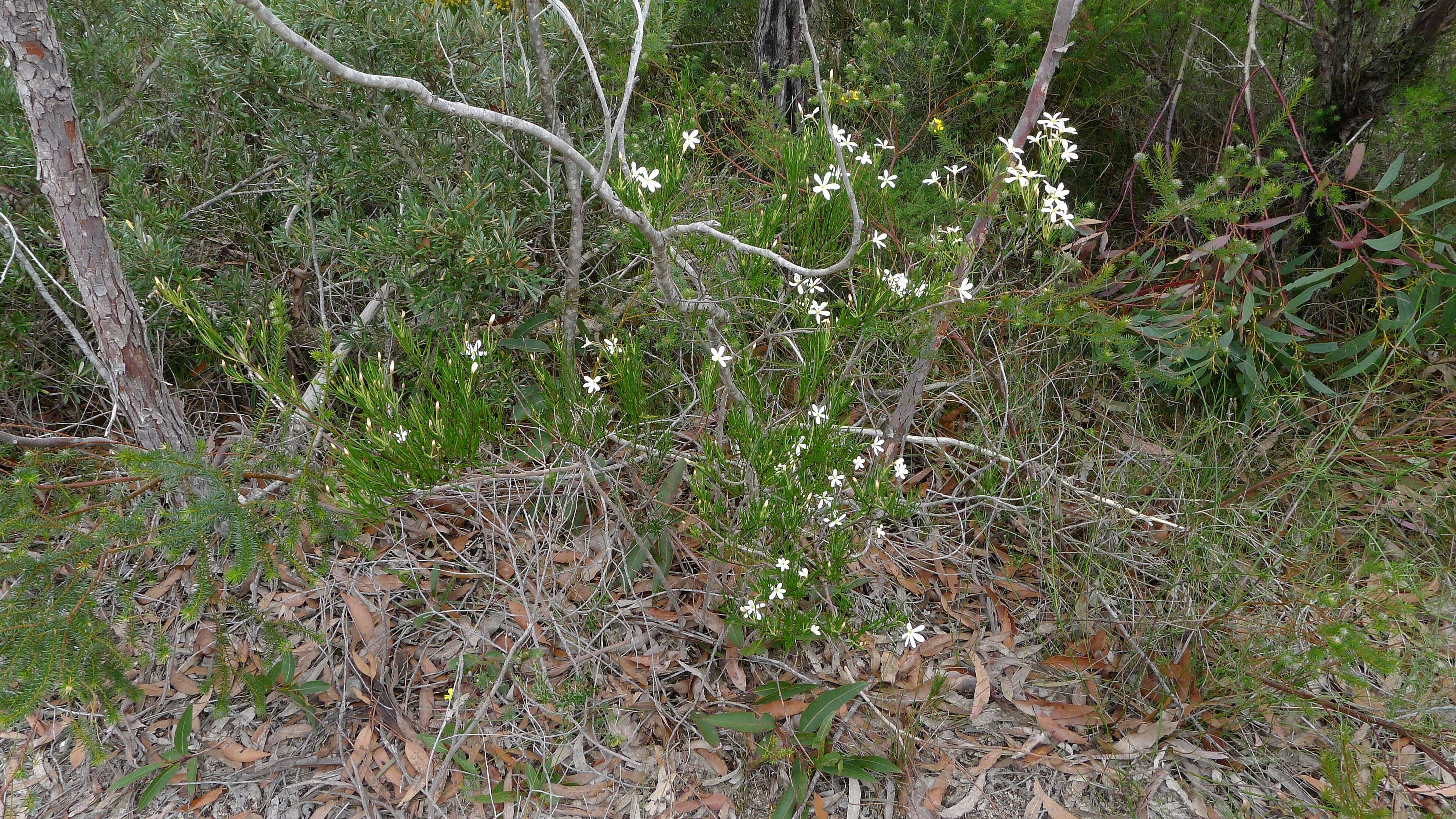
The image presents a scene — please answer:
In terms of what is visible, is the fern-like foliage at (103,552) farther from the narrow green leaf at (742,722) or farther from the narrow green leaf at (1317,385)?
the narrow green leaf at (1317,385)

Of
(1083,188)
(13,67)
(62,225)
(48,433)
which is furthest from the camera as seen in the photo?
(1083,188)

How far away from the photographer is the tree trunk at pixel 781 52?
3.30 meters

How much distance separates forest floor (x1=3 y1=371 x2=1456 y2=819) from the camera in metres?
2.22

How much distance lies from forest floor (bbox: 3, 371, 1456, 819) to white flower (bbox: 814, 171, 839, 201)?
1.16 metres

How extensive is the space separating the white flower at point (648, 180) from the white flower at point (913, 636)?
1376 mm

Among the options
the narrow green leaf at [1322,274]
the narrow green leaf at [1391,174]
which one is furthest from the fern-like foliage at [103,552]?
the narrow green leaf at [1391,174]

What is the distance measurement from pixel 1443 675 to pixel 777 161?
263 cm

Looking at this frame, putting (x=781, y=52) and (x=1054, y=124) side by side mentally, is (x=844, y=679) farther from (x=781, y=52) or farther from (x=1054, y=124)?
(x=781, y=52)

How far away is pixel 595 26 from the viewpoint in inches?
112

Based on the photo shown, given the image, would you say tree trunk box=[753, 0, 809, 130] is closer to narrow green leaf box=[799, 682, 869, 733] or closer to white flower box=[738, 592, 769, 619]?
white flower box=[738, 592, 769, 619]

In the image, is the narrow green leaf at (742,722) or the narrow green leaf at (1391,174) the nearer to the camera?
the narrow green leaf at (742,722)

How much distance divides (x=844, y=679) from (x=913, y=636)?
1.06 ft

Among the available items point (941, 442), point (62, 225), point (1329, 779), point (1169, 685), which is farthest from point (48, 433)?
point (1329, 779)

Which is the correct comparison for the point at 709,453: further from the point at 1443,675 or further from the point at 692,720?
the point at 1443,675
